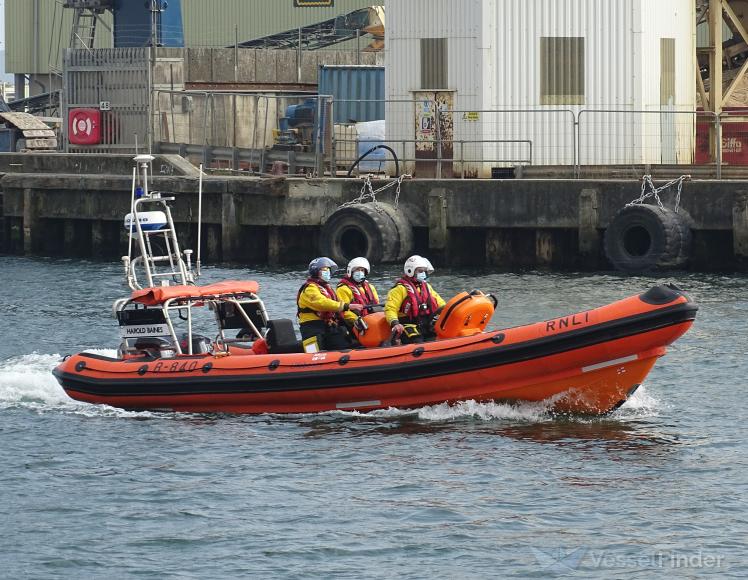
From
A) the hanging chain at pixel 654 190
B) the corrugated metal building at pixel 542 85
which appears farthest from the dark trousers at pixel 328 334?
the corrugated metal building at pixel 542 85

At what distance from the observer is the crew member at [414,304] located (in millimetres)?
15773

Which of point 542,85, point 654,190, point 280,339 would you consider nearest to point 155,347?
point 280,339

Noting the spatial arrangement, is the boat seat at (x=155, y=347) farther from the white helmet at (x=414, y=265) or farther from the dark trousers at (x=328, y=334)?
the white helmet at (x=414, y=265)

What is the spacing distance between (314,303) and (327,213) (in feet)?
40.2

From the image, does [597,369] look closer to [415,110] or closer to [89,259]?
[415,110]

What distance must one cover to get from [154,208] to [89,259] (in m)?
5.24

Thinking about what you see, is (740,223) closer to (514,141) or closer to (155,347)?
(514,141)

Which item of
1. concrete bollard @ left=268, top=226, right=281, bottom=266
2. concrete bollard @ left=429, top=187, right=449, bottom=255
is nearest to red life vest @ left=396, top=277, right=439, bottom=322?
concrete bollard @ left=429, top=187, right=449, bottom=255

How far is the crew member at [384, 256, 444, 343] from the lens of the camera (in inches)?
621

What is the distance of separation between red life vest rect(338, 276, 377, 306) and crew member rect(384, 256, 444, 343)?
1.61ft

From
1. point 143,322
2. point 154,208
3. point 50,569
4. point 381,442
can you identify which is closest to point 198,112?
point 154,208

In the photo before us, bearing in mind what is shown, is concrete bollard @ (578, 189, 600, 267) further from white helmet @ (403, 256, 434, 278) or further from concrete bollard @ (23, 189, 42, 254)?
concrete bollard @ (23, 189, 42, 254)

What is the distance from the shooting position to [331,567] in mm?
11250

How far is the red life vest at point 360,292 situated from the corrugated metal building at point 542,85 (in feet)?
38.0
